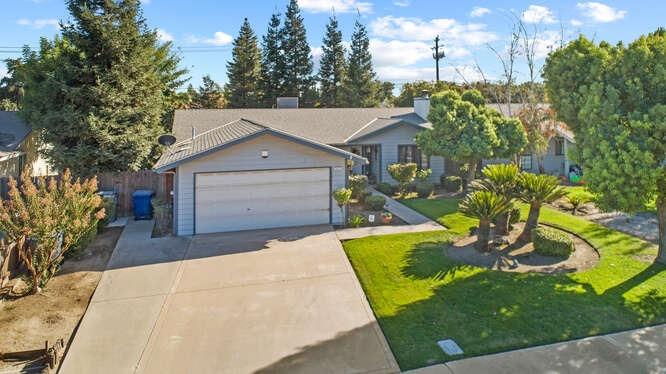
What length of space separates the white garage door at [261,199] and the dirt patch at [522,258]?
5.00m

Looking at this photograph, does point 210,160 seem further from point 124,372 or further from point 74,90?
point 74,90

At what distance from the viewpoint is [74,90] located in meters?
18.3

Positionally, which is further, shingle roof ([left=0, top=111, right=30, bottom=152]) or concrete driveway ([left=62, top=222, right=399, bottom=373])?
shingle roof ([left=0, top=111, right=30, bottom=152])

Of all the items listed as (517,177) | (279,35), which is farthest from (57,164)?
(279,35)

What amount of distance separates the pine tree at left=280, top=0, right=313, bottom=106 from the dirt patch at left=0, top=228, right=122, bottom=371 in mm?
37587

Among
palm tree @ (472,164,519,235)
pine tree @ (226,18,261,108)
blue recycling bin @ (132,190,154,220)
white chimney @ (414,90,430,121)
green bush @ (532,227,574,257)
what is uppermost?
pine tree @ (226,18,261,108)

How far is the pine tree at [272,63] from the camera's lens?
4528cm

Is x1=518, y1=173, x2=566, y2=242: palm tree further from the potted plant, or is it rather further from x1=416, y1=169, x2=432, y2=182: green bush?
x1=416, y1=169, x2=432, y2=182: green bush

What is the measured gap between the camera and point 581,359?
20.3 feet

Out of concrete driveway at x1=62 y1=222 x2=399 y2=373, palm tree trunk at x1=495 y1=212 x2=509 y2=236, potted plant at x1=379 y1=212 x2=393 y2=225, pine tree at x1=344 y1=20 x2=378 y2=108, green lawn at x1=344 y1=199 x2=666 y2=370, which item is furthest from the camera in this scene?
pine tree at x1=344 y1=20 x2=378 y2=108

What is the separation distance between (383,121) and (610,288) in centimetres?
1562

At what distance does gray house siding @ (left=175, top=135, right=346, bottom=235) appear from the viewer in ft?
42.8

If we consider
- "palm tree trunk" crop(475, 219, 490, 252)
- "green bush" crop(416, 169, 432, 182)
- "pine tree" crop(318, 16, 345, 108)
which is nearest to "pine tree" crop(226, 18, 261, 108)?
"pine tree" crop(318, 16, 345, 108)

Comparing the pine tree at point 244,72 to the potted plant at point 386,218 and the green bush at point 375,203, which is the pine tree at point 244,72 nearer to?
the green bush at point 375,203
